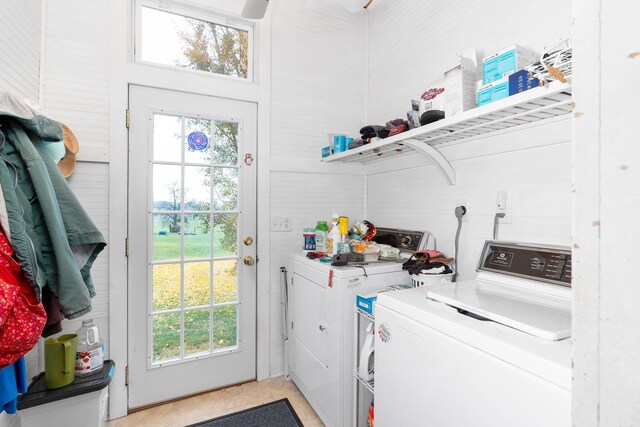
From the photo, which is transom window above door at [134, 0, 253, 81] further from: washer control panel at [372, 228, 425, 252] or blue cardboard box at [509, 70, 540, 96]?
blue cardboard box at [509, 70, 540, 96]

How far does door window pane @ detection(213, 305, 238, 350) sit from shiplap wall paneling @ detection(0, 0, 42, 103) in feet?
5.67

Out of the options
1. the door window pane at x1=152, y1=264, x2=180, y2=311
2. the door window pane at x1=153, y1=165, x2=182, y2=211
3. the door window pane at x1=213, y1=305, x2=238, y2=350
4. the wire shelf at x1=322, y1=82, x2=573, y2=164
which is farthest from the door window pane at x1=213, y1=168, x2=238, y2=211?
the wire shelf at x1=322, y1=82, x2=573, y2=164

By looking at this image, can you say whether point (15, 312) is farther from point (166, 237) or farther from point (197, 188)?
point (197, 188)

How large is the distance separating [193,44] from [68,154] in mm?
1139

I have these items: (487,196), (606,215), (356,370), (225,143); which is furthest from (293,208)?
(606,215)

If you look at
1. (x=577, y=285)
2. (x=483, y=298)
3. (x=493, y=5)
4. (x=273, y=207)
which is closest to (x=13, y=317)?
(x=577, y=285)

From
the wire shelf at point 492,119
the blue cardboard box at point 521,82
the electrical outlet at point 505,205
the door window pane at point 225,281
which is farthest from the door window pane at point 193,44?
the electrical outlet at point 505,205

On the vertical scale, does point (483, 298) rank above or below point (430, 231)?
below

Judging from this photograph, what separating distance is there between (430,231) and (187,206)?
1703mm

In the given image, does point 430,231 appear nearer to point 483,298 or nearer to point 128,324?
point 483,298

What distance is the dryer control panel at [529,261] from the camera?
1150mm

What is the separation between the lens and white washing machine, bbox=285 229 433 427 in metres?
1.69

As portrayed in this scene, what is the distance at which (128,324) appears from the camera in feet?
6.72

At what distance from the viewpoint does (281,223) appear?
8.02 feet
